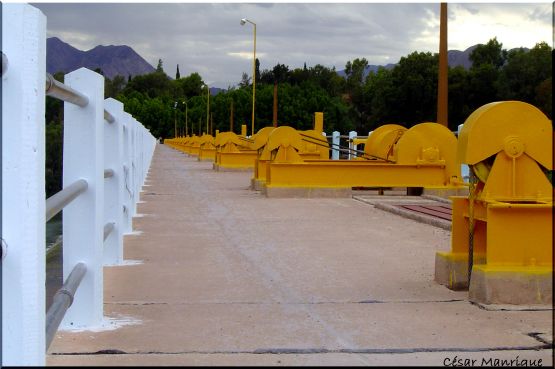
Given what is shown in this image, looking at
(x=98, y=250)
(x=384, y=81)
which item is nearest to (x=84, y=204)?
(x=98, y=250)

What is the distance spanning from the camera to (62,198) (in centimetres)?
407

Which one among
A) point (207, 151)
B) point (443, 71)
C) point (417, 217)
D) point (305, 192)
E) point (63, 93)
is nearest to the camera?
point (63, 93)

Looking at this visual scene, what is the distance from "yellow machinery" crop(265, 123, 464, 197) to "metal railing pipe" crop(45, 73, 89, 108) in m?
12.8

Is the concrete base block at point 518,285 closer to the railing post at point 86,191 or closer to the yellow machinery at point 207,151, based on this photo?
the railing post at point 86,191

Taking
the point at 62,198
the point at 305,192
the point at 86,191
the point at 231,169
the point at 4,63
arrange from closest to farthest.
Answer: the point at 4,63, the point at 62,198, the point at 86,191, the point at 305,192, the point at 231,169

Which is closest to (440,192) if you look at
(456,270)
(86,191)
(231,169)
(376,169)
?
(376,169)

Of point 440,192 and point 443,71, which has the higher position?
point 443,71

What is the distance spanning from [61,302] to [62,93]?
99cm

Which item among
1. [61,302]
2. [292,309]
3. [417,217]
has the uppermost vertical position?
[61,302]

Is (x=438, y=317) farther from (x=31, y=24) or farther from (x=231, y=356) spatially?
(x=31, y=24)

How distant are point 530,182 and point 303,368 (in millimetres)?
2822

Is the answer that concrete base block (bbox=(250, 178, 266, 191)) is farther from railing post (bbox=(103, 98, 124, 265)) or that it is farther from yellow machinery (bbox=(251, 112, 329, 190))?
railing post (bbox=(103, 98, 124, 265))

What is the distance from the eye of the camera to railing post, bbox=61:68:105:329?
5.09 meters

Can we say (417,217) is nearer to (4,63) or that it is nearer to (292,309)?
(292,309)
